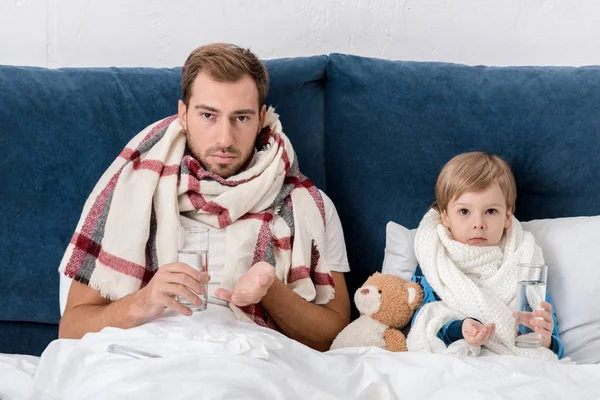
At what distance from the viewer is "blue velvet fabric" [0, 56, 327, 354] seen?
7.98ft

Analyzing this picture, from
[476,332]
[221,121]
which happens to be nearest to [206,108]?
[221,121]

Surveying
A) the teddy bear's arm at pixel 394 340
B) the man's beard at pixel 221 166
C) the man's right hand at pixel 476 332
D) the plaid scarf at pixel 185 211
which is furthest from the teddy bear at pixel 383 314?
the man's beard at pixel 221 166

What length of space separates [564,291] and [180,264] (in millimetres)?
994

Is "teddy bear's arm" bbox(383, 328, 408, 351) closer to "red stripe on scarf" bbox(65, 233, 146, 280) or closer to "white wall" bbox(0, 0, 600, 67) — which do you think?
"red stripe on scarf" bbox(65, 233, 146, 280)

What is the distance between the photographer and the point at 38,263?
2447 mm

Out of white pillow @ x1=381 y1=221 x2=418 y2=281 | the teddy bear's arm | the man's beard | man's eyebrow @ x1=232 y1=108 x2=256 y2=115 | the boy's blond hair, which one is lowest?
the teddy bear's arm

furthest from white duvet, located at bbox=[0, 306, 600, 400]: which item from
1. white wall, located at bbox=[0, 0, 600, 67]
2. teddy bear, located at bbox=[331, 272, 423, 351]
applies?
white wall, located at bbox=[0, 0, 600, 67]

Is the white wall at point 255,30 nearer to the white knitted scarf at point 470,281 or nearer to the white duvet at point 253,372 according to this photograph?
the white knitted scarf at point 470,281

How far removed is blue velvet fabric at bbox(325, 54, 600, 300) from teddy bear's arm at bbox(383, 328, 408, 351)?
0.28 meters

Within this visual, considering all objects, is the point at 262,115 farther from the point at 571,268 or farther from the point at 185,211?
the point at 571,268

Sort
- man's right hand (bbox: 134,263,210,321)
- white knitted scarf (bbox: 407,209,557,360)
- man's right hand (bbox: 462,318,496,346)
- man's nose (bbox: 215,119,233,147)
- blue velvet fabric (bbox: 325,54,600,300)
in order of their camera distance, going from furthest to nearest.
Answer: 1. blue velvet fabric (bbox: 325,54,600,300)
2. man's nose (bbox: 215,119,233,147)
3. white knitted scarf (bbox: 407,209,557,360)
4. man's right hand (bbox: 462,318,496,346)
5. man's right hand (bbox: 134,263,210,321)

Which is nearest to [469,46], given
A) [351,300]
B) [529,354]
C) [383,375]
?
[351,300]

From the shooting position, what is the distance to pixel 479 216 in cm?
226

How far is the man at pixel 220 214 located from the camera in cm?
226
